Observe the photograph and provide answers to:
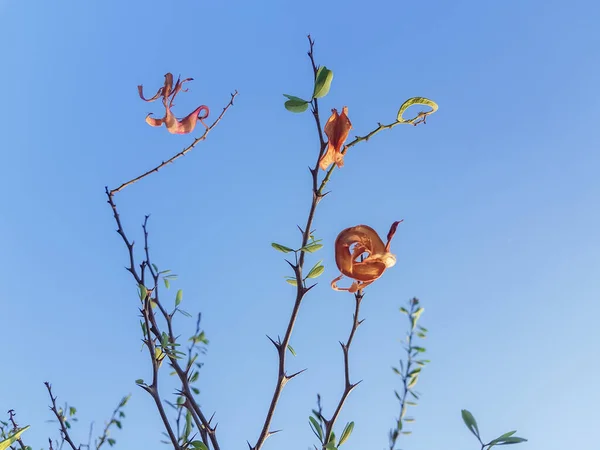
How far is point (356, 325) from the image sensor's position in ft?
4.84

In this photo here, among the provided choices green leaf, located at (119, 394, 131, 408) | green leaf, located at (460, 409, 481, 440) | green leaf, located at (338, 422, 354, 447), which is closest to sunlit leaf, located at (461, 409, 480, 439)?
green leaf, located at (460, 409, 481, 440)

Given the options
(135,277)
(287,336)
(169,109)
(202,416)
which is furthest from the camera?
(169,109)

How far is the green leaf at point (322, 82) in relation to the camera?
1.60 meters

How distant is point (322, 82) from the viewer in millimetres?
1604

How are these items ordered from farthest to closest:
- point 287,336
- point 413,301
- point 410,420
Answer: point 413,301
point 410,420
point 287,336

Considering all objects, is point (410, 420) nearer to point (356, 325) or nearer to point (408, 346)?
point (408, 346)

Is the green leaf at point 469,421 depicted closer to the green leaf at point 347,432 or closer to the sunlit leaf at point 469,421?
the sunlit leaf at point 469,421

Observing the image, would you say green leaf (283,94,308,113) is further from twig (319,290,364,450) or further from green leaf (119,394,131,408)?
green leaf (119,394,131,408)

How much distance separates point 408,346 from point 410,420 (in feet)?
1.47

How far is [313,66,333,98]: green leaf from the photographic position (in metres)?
1.60

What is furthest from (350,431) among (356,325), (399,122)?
(399,122)

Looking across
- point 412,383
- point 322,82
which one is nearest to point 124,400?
point 412,383

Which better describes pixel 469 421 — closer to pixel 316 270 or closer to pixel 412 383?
pixel 316 270

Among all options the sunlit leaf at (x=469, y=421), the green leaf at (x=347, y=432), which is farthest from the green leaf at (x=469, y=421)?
the green leaf at (x=347, y=432)
